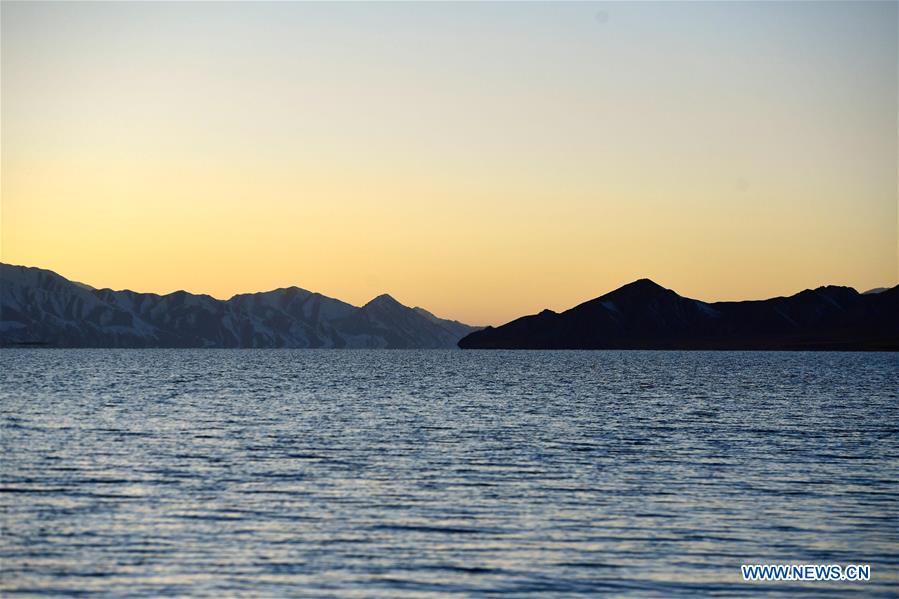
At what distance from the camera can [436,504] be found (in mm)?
37750

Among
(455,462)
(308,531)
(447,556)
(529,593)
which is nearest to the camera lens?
(529,593)

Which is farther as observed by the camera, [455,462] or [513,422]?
[513,422]

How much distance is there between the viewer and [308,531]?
107 feet

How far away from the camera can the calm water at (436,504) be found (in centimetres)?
2714

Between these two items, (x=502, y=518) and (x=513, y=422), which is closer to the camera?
(x=502, y=518)

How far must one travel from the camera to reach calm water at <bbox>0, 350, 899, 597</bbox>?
2714cm

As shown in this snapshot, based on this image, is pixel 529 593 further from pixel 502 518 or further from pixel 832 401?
pixel 832 401

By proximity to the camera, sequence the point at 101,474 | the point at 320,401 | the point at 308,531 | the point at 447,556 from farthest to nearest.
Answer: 1. the point at 320,401
2. the point at 101,474
3. the point at 308,531
4. the point at 447,556

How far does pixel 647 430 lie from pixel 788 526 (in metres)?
35.6

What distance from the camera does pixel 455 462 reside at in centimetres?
5028

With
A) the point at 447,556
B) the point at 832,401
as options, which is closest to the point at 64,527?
the point at 447,556

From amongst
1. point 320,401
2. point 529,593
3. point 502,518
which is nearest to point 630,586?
point 529,593

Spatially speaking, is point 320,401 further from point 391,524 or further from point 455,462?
point 391,524

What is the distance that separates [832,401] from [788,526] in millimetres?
76564
